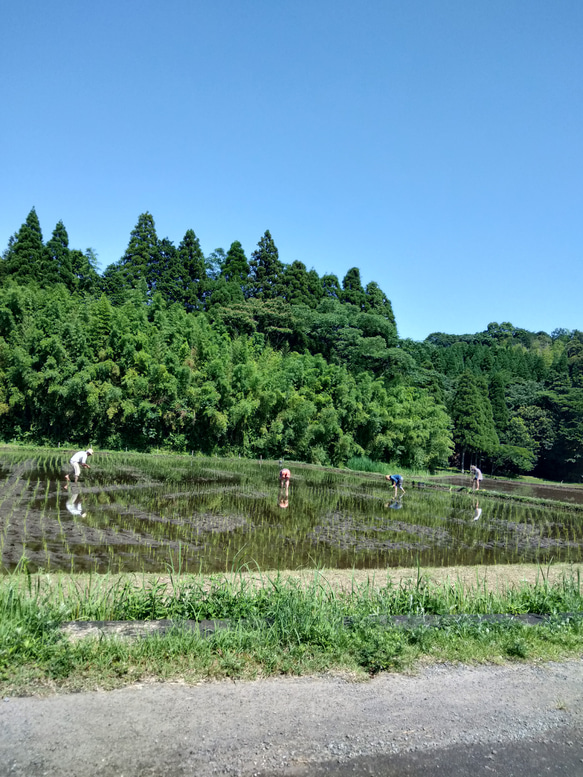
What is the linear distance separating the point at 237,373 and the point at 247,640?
80.4 feet

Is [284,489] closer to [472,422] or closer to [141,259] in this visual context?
[472,422]

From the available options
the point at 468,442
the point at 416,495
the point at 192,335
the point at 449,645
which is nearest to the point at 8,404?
the point at 192,335

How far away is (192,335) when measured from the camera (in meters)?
29.8

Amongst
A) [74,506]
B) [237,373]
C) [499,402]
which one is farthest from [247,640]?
[499,402]

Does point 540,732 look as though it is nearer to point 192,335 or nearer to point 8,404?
point 8,404

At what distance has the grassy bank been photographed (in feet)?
10.8

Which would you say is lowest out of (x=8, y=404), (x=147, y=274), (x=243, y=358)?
(x=8, y=404)

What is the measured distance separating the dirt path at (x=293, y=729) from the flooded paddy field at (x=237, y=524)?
2.14 metres

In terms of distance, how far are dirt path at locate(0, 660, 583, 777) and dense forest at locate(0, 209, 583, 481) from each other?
72.2 ft

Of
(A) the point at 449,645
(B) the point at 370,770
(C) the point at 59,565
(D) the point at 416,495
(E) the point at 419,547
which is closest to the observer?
(B) the point at 370,770

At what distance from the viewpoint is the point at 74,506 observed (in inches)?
417

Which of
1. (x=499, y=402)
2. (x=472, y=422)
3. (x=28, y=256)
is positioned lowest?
(x=472, y=422)

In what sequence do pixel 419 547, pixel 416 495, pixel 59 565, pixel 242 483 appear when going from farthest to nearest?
pixel 416 495 < pixel 242 483 < pixel 419 547 < pixel 59 565

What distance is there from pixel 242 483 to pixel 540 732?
14711 mm
